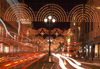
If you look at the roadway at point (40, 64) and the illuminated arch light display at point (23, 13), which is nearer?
the roadway at point (40, 64)

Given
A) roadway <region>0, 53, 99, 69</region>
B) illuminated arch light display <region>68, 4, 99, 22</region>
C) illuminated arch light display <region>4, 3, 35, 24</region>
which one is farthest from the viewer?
illuminated arch light display <region>68, 4, 99, 22</region>

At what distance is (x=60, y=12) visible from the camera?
72.2ft

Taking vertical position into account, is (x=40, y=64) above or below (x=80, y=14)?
below

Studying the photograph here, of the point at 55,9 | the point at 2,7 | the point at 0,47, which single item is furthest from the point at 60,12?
the point at 2,7

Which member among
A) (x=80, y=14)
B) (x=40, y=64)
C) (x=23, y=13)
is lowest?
(x=40, y=64)

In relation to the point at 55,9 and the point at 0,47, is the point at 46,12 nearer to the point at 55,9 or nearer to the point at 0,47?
the point at 55,9

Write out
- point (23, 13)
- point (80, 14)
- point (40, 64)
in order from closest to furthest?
1. point (40, 64)
2. point (80, 14)
3. point (23, 13)

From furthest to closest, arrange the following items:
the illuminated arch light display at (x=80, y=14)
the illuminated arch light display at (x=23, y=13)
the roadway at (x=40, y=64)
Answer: the illuminated arch light display at (x=80, y=14) < the illuminated arch light display at (x=23, y=13) < the roadway at (x=40, y=64)

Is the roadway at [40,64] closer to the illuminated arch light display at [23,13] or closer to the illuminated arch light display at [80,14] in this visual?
the illuminated arch light display at [80,14]

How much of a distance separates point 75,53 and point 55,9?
72.7ft

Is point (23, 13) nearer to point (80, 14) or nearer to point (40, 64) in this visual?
point (80, 14)

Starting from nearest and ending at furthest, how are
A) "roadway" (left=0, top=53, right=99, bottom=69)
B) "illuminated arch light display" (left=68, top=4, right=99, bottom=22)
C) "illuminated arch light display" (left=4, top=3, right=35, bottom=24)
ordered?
"roadway" (left=0, top=53, right=99, bottom=69) < "illuminated arch light display" (left=4, top=3, right=35, bottom=24) < "illuminated arch light display" (left=68, top=4, right=99, bottom=22)

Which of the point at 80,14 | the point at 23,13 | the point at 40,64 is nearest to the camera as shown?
the point at 40,64

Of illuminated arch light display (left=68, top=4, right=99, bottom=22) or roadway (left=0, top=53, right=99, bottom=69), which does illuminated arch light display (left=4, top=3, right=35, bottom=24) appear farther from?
roadway (left=0, top=53, right=99, bottom=69)
